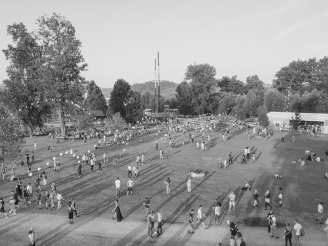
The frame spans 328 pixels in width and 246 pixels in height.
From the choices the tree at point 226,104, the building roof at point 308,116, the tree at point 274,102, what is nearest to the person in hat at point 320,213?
the building roof at point 308,116

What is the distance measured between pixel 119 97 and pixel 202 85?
33516 mm

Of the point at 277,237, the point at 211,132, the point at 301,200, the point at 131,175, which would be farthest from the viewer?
the point at 211,132

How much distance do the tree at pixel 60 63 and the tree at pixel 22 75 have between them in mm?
3604

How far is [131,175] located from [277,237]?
13.3 m

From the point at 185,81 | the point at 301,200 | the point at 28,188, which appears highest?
the point at 185,81

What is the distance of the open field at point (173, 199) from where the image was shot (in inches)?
567

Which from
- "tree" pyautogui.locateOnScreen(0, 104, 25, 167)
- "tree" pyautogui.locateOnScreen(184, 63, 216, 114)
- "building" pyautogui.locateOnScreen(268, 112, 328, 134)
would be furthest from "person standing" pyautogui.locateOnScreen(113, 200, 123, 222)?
"tree" pyautogui.locateOnScreen(184, 63, 216, 114)

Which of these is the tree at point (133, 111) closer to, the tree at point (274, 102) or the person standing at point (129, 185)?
the tree at point (274, 102)

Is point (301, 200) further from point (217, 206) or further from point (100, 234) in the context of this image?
point (100, 234)

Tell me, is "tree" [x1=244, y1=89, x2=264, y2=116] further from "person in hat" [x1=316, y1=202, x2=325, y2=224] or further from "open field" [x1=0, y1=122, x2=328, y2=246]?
"person in hat" [x1=316, y1=202, x2=325, y2=224]

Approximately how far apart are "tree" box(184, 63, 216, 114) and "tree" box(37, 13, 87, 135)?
52.7 metres

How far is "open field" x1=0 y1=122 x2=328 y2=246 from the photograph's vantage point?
14.4m

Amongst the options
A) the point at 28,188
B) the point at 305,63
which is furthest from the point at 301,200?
the point at 305,63

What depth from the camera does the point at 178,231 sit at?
1505 centimetres
